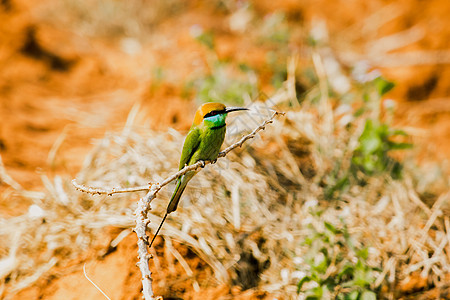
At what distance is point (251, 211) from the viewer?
2.42 meters

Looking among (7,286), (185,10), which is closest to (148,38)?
(185,10)

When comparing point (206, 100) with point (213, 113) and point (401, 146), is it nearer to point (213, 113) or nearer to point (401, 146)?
point (401, 146)

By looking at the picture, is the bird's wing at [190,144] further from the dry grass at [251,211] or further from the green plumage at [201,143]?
the dry grass at [251,211]

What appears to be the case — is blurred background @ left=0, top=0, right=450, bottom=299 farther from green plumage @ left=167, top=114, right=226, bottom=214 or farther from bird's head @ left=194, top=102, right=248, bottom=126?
bird's head @ left=194, top=102, right=248, bottom=126

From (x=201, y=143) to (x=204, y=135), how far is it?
39 millimetres

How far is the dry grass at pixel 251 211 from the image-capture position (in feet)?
7.11

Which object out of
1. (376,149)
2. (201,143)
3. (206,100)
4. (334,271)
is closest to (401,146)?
(376,149)

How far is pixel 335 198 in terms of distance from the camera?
2660mm

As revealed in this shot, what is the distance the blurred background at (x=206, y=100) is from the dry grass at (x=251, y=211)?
0.01 meters

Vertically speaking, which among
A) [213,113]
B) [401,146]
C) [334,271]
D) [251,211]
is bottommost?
[334,271]

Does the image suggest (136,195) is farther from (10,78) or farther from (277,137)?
(10,78)

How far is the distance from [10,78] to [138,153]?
9.28 ft

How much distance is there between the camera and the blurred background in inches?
83.6

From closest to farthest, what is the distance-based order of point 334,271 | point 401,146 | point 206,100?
point 334,271 < point 401,146 < point 206,100
